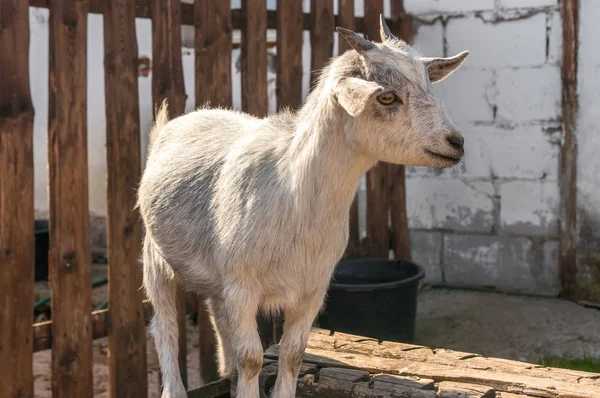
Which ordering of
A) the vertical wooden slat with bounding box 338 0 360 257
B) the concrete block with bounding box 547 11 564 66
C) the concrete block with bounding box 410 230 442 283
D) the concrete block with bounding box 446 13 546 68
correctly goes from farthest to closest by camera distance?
the concrete block with bounding box 410 230 442 283
the concrete block with bounding box 446 13 546 68
the concrete block with bounding box 547 11 564 66
the vertical wooden slat with bounding box 338 0 360 257

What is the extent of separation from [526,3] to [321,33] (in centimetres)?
171

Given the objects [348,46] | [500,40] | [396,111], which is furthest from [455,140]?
[500,40]

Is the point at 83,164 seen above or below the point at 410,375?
above

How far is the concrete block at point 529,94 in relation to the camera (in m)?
6.01

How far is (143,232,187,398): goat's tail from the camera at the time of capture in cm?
372

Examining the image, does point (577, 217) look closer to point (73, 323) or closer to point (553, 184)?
point (553, 184)

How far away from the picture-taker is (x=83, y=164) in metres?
3.99

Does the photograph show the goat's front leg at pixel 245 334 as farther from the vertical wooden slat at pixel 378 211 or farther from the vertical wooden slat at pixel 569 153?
the vertical wooden slat at pixel 569 153

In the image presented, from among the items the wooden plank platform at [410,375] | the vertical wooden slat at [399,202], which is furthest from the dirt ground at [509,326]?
the wooden plank platform at [410,375]

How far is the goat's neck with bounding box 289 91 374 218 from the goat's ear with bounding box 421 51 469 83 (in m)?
0.43

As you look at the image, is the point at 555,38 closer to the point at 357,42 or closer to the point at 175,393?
the point at 357,42

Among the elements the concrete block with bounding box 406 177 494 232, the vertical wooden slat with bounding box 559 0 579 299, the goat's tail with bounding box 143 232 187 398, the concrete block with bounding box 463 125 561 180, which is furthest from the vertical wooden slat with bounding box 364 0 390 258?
the goat's tail with bounding box 143 232 187 398

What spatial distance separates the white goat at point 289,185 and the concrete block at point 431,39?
3.16 meters

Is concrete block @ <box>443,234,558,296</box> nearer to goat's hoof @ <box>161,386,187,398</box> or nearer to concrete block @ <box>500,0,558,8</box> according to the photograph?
concrete block @ <box>500,0,558,8</box>
